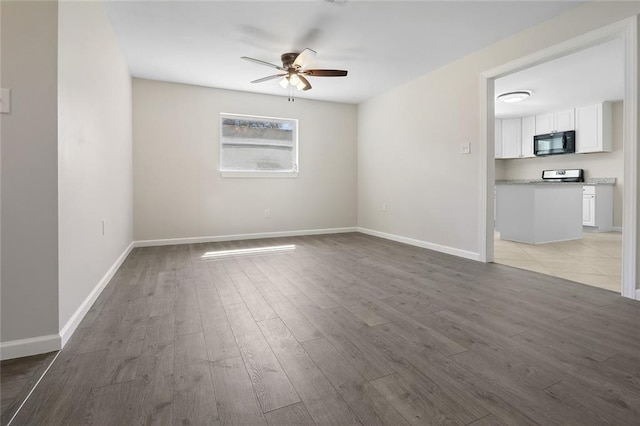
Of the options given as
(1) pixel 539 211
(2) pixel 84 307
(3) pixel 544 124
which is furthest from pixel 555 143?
(2) pixel 84 307

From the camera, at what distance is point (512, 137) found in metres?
7.03

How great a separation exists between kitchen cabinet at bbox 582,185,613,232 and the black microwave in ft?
2.86

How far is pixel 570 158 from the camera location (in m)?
6.36

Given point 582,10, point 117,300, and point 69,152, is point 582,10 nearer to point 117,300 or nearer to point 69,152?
point 69,152

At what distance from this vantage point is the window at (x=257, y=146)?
480cm

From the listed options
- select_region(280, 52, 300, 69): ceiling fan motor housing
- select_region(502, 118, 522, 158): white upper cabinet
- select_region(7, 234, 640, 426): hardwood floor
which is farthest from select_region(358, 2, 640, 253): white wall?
select_region(502, 118, 522, 158): white upper cabinet

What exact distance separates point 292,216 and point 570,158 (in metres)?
6.04

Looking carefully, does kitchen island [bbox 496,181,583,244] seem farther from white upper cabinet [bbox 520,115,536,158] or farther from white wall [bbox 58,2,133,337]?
white wall [bbox 58,2,133,337]

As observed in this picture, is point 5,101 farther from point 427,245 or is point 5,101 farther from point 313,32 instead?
point 427,245

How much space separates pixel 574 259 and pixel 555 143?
3.91 metres

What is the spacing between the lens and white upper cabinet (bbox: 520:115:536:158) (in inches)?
265

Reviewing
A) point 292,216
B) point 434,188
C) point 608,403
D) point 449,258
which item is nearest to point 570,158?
point 434,188

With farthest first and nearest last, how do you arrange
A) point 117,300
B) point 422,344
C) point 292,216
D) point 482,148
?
point 292,216 < point 482,148 < point 117,300 < point 422,344

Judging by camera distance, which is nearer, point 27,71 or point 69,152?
point 27,71
